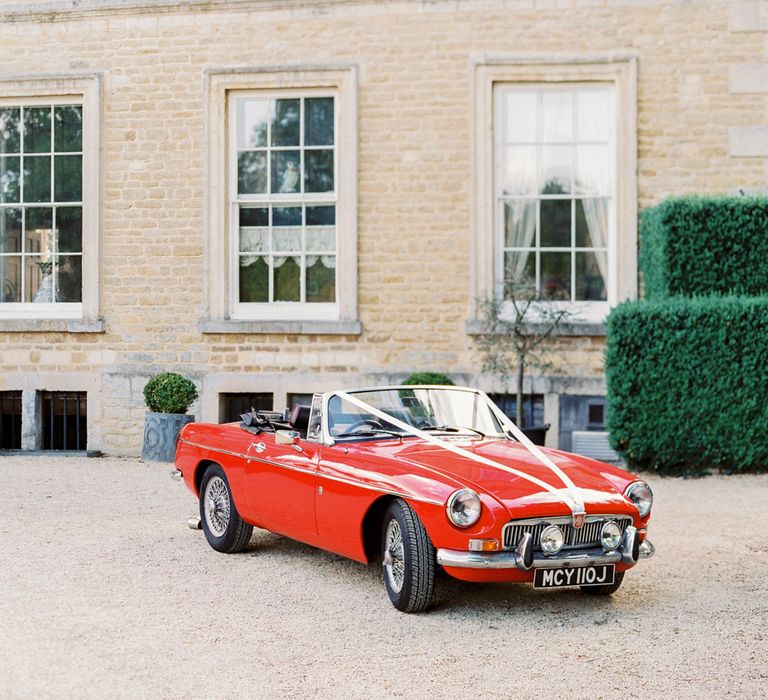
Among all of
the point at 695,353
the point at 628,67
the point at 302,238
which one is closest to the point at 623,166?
the point at 628,67

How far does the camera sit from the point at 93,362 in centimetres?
1403

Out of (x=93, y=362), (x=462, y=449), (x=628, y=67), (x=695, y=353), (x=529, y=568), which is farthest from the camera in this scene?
(x=93, y=362)

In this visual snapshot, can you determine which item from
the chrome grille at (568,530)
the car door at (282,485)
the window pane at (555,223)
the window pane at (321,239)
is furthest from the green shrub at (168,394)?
the chrome grille at (568,530)

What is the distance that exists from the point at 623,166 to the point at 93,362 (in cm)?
676

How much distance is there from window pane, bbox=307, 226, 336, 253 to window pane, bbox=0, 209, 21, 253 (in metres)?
3.80

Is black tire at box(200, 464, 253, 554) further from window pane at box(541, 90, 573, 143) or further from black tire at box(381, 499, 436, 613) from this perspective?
window pane at box(541, 90, 573, 143)

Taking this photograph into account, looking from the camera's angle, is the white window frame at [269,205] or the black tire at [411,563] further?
the white window frame at [269,205]

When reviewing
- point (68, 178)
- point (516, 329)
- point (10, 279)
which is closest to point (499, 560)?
point (516, 329)

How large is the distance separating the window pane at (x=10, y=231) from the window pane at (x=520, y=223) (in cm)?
618

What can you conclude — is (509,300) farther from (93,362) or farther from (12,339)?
(12,339)

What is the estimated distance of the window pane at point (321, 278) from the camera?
13828 mm

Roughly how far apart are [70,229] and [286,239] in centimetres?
277

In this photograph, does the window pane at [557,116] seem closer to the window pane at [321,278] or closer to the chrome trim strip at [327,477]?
the window pane at [321,278]

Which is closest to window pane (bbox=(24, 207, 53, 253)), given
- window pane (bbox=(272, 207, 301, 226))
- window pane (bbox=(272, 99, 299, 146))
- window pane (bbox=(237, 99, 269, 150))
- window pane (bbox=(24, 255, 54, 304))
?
window pane (bbox=(24, 255, 54, 304))
